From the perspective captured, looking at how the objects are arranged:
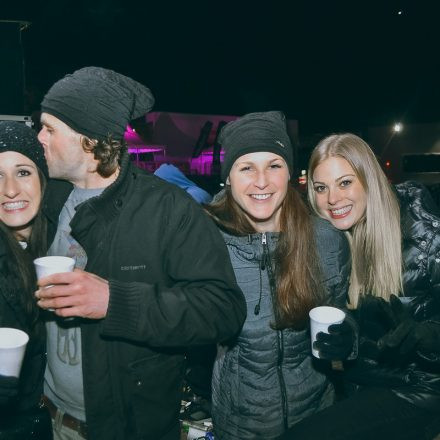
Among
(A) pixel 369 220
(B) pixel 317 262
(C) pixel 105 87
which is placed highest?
(C) pixel 105 87

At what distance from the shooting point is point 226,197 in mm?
3164

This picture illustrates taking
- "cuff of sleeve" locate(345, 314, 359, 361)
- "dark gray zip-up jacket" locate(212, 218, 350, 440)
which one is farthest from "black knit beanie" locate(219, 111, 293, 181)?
"cuff of sleeve" locate(345, 314, 359, 361)

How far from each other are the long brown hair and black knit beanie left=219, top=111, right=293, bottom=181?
10.5 inches

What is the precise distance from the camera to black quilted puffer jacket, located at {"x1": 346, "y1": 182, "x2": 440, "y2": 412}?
2.91m

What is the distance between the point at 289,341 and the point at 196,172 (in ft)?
80.1

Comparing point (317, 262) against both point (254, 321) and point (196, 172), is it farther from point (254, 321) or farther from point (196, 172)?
point (196, 172)

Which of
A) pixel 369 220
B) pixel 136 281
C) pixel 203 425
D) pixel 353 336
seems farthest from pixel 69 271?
pixel 203 425

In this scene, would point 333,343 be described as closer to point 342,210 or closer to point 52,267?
point 342,210

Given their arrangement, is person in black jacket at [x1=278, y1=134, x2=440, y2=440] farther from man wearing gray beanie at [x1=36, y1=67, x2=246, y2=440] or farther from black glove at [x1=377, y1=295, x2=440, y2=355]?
man wearing gray beanie at [x1=36, y1=67, x2=246, y2=440]

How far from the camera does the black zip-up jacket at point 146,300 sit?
6.88 feet

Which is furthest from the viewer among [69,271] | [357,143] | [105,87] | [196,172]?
[196,172]

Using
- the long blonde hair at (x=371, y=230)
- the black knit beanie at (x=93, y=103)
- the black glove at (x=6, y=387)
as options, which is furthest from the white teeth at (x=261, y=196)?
the black glove at (x=6, y=387)

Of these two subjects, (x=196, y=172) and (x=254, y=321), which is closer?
(x=254, y=321)

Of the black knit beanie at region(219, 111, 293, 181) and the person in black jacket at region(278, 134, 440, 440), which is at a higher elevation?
the black knit beanie at region(219, 111, 293, 181)
